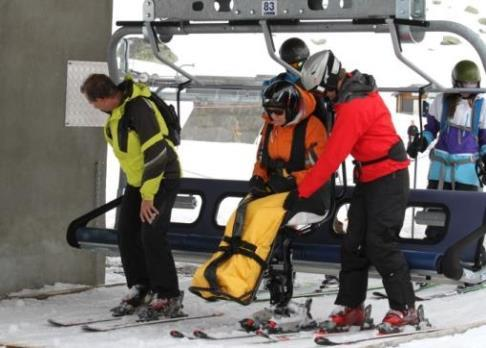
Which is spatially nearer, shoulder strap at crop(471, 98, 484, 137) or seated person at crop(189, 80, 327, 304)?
seated person at crop(189, 80, 327, 304)

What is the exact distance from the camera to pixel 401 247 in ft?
21.8

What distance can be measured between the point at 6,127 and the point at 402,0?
9.89 feet

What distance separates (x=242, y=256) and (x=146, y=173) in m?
0.84

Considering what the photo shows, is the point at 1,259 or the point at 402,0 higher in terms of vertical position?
the point at 402,0

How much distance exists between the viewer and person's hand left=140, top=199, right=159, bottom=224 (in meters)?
6.52

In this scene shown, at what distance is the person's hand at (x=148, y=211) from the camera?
6516 mm

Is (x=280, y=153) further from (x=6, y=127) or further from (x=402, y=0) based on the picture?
(x=6, y=127)

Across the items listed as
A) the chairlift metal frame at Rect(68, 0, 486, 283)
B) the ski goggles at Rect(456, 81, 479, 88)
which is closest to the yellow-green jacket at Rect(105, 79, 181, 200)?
the chairlift metal frame at Rect(68, 0, 486, 283)

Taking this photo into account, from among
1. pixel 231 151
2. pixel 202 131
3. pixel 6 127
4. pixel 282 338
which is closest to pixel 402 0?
pixel 282 338

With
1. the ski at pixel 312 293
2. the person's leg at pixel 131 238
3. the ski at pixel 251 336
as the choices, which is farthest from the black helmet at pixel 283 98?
the ski at pixel 312 293

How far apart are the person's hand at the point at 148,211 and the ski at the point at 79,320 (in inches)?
28.4

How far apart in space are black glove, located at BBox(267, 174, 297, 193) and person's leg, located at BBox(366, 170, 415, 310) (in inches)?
16.9

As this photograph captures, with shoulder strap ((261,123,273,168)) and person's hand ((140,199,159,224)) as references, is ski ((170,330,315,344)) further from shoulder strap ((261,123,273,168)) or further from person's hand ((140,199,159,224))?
shoulder strap ((261,123,273,168))

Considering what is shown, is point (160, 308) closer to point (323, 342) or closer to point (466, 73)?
point (323, 342)
